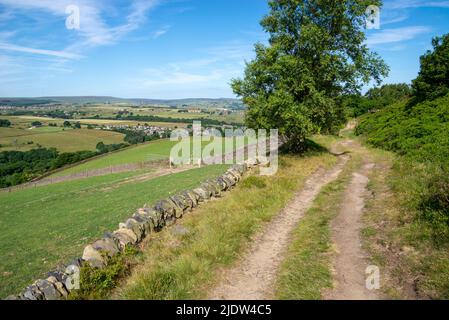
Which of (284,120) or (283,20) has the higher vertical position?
(283,20)

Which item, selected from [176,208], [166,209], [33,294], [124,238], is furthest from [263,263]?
[33,294]

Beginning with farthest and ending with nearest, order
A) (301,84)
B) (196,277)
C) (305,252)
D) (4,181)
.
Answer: (4,181) → (301,84) → (305,252) → (196,277)

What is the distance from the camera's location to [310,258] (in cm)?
937

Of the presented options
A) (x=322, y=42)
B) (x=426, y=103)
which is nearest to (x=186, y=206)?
(x=322, y=42)

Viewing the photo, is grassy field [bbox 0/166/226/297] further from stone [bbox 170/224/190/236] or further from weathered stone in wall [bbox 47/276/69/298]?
stone [bbox 170/224/190/236]

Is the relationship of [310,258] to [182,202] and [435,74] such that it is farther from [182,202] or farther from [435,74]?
[435,74]

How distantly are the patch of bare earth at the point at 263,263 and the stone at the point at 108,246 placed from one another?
150 inches

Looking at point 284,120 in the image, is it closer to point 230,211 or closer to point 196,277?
point 230,211

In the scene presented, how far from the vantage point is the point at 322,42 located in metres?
24.7

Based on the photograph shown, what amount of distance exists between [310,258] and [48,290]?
746 centimetres

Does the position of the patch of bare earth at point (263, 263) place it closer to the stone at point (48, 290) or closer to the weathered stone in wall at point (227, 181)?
the stone at point (48, 290)

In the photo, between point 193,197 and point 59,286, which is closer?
point 59,286

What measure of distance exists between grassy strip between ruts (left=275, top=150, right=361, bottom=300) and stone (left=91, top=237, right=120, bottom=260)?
17.7 feet
